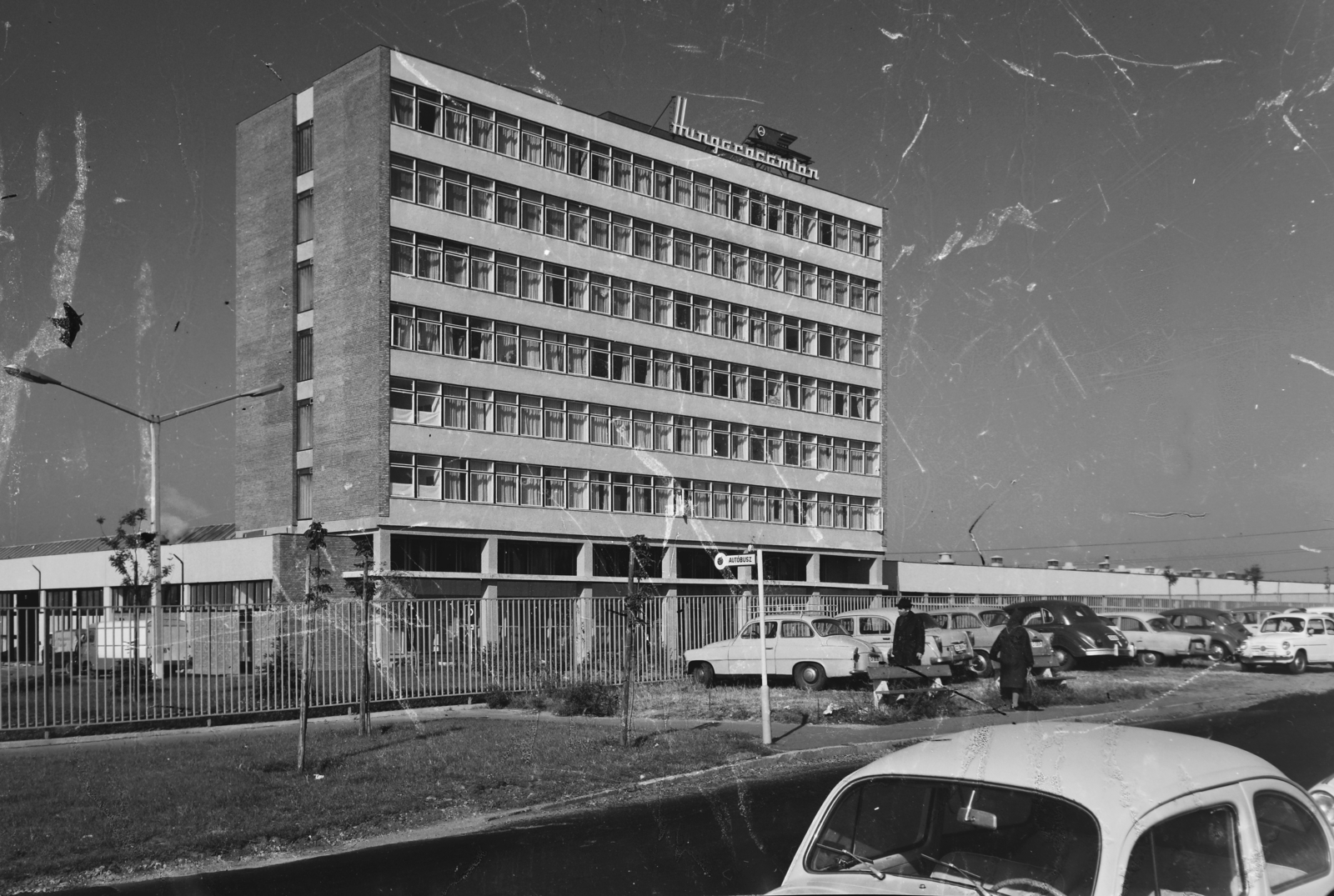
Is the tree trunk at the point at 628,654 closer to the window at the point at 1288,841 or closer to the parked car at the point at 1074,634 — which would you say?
the window at the point at 1288,841

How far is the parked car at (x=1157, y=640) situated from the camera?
1368 inches

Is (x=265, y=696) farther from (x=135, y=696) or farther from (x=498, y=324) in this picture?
(x=498, y=324)

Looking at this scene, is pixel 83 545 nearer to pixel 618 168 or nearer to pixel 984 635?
pixel 618 168

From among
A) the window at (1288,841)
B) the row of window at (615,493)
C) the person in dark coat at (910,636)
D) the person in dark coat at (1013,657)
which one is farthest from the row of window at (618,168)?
the window at (1288,841)

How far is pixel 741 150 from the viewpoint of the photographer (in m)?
58.4

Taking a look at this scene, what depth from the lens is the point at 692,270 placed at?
5525 cm

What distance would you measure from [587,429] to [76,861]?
1649 inches

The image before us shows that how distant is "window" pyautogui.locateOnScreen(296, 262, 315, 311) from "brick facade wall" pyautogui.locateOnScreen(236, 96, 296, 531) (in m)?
0.30

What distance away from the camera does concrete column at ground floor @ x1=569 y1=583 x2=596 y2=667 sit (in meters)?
27.2

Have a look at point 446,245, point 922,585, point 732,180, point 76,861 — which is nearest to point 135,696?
point 76,861

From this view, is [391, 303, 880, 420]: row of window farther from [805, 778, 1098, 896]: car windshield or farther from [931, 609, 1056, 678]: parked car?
[805, 778, 1098, 896]: car windshield

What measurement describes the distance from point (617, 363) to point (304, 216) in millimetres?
13551

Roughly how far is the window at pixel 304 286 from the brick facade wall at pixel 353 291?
0.85 m

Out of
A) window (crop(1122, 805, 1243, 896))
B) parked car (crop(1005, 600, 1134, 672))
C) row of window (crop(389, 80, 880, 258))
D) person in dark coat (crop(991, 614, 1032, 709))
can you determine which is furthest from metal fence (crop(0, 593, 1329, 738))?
row of window (crop(389, 80, 880, 258))
